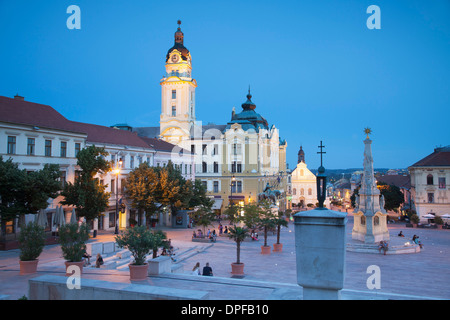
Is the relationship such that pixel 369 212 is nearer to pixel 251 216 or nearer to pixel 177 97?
pixel 251 216

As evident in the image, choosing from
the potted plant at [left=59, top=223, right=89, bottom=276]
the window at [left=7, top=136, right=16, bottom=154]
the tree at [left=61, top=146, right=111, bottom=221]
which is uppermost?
the window at [left=7, top=136, right=16, bottom=154]

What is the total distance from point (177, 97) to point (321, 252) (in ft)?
203

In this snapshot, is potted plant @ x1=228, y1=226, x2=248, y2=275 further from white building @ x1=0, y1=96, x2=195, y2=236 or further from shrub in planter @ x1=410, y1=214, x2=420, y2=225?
shrub in planter @ x1=410, y1=214, x2=420, y2=225

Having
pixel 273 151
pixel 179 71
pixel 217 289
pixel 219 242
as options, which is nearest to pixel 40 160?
pixel 219 242

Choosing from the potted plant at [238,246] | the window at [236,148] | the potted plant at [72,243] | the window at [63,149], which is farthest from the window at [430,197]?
the potted plant at [72,243]

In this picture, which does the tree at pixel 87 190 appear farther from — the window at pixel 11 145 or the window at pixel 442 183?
the window at pixel 442 183

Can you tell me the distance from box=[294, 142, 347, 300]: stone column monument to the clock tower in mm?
57986

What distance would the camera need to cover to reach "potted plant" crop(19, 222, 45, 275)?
14648 mm

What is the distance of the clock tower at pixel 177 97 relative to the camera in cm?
6519

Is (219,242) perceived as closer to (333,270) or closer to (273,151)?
(333,270)

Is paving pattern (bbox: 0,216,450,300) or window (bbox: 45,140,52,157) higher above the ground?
window (bbox: 45,140,52,157)

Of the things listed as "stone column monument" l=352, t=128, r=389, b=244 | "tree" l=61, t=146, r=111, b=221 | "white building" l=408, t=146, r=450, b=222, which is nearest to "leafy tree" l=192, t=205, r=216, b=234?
"tree" l=61, t=146, r=111, b=221

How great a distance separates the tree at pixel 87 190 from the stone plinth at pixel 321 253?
23916 millimetres
